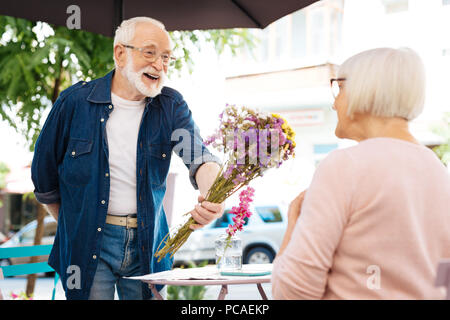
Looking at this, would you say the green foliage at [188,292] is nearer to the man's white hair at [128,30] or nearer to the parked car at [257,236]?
the man's white hair at [128,30]

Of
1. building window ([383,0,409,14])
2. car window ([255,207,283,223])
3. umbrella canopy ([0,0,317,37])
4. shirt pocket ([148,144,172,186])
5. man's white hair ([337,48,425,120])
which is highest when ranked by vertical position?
building window ([383,0,409,14])

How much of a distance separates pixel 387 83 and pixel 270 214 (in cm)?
1064

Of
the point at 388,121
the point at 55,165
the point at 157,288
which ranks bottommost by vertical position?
the point at 157,288

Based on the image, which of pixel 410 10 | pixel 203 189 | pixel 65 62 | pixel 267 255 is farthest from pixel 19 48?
pixel 267 255

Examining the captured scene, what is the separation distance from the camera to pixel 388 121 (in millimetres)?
1661

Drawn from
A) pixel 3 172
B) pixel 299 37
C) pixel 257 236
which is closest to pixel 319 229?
pixel 257 236

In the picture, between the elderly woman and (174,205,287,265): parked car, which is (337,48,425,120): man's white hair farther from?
(174,205,287,265): parked car

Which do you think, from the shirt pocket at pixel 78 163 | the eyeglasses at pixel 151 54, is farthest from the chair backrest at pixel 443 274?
the eyeglasses at pixel 151 54

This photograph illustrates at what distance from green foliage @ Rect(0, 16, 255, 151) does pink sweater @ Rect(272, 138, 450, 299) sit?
3266mm

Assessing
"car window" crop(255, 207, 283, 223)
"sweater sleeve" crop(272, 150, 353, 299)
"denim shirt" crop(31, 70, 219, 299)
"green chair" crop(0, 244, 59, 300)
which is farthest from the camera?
"car window" crop(255, 207, 283, 223)

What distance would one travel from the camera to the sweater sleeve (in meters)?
1.51

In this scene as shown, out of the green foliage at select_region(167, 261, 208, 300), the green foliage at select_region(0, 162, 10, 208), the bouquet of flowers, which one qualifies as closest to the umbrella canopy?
the bouquet of flowers
